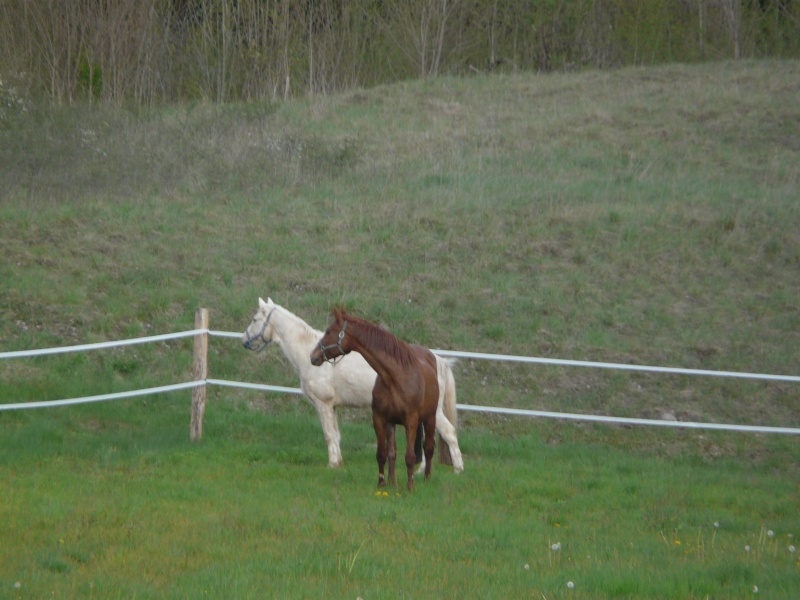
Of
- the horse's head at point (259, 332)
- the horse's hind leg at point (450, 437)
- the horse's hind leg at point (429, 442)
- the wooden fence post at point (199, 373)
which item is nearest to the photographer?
the horse's hind leg at point (429, 442)

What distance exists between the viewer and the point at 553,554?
7.10 metres

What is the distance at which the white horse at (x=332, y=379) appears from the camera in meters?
9.93

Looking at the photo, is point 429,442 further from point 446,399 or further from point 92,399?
point 92,399

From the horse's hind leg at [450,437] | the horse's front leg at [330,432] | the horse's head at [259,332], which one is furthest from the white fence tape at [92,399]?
the horse's hind leg at [450,437]

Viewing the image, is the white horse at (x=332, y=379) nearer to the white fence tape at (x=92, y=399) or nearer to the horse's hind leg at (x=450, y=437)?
the horse's hind leg at (x=450, y=437)

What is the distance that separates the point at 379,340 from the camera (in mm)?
8836

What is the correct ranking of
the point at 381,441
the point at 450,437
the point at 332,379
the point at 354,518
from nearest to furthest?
the point at 354,518 < the point at 381,441 < the point at 450,437 < the point at 332,379

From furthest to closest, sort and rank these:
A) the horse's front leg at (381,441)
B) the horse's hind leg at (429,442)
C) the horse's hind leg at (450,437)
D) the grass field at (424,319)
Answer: the horse's hind leg at (450,437) < the horse's hind leg at (429,442) < the horse's front leg at (381,441) < the grass field at (424,319)

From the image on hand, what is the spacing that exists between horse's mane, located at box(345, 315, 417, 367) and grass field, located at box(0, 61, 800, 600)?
1.26 m

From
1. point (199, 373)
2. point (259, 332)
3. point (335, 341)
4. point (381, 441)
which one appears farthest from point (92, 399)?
point (381, 441)

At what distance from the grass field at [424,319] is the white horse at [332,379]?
1.49 feet

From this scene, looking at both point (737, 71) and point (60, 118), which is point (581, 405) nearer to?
point (60, 118)

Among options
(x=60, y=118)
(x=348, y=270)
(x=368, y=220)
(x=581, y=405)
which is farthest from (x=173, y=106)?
(x=581, y=405)

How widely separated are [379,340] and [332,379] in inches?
58.0
